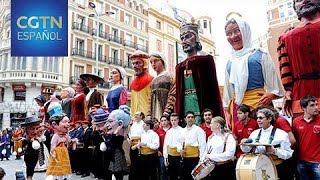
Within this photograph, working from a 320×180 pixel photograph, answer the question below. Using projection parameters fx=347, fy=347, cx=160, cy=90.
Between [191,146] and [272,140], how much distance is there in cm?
137

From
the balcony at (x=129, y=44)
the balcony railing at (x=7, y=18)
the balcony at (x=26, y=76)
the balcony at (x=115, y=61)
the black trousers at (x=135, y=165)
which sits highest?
the balcony railing at (x=7, y=18)

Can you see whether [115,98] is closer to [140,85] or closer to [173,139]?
[140,85]

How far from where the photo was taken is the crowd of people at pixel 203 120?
3.36 m

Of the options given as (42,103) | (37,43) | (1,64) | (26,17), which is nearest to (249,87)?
(37,43)

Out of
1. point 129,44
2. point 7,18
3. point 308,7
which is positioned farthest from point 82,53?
point 308,7

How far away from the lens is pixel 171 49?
38.0m

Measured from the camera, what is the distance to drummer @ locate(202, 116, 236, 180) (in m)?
3.75

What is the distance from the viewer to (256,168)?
9.78ft

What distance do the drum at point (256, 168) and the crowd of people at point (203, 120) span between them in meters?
0.03

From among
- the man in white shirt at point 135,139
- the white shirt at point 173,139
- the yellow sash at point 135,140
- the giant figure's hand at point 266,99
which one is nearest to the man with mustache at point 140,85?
the man in white shirt at point 135,139

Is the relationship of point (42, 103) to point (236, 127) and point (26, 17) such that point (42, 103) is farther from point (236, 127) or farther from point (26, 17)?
point (236, 127)

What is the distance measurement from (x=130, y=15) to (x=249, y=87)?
3227cm

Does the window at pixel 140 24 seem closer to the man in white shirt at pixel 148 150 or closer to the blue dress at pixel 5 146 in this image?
the blue dress at pixel 5 146

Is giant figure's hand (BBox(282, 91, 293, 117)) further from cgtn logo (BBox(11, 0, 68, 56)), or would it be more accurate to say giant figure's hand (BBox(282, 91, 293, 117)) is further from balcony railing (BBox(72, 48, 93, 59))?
balcony railing (BBox(72, 48, 93, 59))
